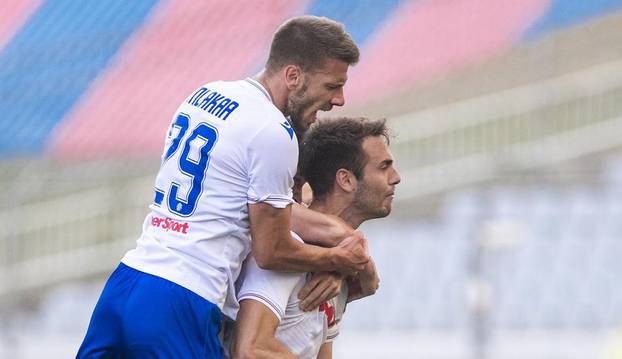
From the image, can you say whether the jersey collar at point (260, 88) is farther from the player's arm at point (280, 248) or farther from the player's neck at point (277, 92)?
the player's arm at point (280, 248)

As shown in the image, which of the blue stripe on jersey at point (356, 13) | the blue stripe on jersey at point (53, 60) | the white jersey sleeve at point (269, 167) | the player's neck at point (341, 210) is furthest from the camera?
the blue stripe on jersey at point (356, 13)

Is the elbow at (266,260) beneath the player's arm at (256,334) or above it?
above

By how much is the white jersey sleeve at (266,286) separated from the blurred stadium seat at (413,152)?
12.7 ft

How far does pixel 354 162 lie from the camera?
140 inches

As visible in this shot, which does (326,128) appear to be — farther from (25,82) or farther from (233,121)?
(25,82)

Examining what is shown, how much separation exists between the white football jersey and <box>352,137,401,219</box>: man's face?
13.4 inches

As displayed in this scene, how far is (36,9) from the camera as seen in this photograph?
945 cm

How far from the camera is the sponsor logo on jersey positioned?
10.9 ft

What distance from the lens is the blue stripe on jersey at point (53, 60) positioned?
28.6 feet

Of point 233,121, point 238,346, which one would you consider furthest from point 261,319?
point 233,121

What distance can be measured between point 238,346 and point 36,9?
260 inches

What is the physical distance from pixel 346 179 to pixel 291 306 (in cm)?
39

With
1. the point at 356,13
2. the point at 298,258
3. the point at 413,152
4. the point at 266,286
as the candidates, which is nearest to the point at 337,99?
the point at 298,258

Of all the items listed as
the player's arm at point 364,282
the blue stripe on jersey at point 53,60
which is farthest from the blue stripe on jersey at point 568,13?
the player's arm at point 364,282
